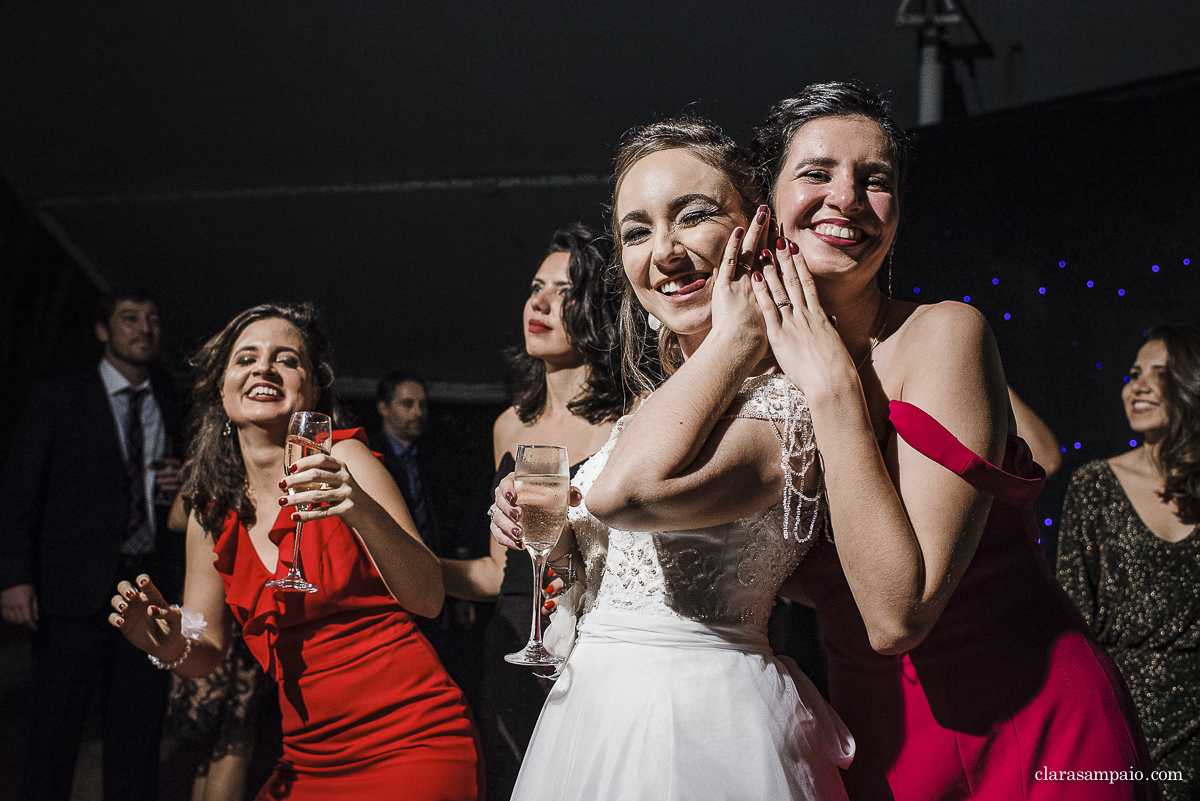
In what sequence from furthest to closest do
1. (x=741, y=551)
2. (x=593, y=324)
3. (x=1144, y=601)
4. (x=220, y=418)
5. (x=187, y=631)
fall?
(x=1144, y=601)
(x=593, y=324)
(x=220, y=418)
(x=187, y=631)
(x=741, y=551)

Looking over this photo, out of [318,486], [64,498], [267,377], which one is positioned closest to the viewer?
[318,486]

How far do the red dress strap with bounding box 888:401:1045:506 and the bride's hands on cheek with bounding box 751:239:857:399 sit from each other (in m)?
0.09

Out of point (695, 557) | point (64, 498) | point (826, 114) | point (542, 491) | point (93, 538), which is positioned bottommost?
point (695, 557)

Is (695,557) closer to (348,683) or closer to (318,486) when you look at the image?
(318,486)

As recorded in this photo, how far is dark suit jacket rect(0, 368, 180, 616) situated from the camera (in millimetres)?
3371

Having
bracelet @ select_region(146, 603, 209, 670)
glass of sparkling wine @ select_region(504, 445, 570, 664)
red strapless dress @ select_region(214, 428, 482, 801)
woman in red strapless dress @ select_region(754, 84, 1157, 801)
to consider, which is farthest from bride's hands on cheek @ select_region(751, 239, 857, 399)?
bracelet @ select_region(146, 603, 209, 670)

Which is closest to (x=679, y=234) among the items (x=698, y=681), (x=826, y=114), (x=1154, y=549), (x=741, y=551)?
(x=826, y=114)

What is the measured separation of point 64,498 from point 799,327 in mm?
3180

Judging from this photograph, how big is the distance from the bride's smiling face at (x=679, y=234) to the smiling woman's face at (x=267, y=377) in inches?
46.0

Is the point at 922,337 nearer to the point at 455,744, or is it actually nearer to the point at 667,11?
the point at 455,744

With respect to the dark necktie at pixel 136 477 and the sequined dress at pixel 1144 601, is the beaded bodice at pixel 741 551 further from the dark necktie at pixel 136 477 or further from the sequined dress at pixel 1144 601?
the dark necktie at pixel 136 477

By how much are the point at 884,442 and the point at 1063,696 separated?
0.41 meters

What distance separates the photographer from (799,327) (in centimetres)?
124

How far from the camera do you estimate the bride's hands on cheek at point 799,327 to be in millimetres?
1186
